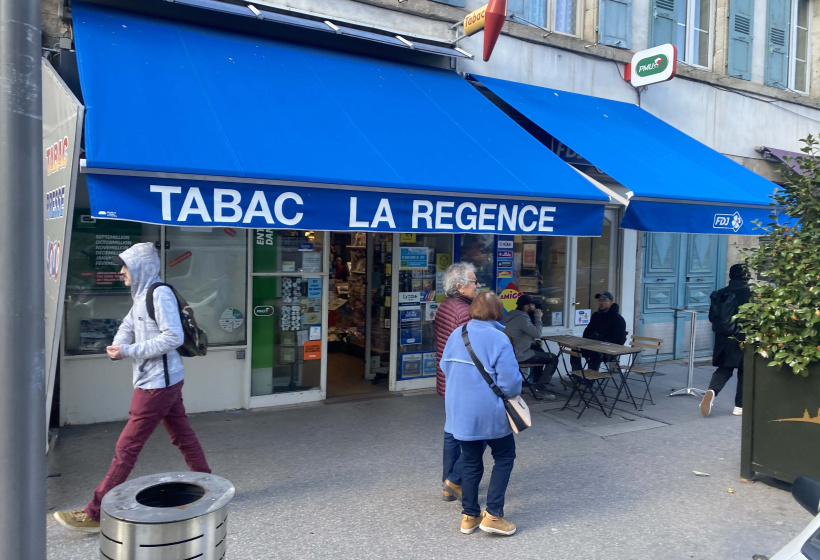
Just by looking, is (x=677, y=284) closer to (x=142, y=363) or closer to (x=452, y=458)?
(x=452, y=458)

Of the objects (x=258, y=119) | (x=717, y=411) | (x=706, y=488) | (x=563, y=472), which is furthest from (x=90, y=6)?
(x=717, y=411)

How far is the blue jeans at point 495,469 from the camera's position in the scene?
406 cm

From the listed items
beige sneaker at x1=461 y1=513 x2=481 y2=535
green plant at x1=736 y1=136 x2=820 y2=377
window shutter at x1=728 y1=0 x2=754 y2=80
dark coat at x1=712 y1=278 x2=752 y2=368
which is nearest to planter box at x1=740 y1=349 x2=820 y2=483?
green plant at x1=736 y1=136 x2=820 y2=377

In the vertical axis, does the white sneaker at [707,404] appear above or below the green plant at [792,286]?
below

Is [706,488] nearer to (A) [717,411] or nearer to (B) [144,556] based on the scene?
(A) [717,411]

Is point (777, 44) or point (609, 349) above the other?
point (777, 44)

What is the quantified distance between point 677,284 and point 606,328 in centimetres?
300

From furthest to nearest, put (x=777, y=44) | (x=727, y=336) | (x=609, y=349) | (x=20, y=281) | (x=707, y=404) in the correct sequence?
(x=777, y=44), (x=727, y=336), (x=707, y=404), (x=609, y=349), (x=20, y=281)

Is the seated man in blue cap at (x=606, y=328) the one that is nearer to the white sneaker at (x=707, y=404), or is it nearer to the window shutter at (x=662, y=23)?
the white sneaker at (x=707, y=404)

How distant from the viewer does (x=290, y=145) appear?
497 centimetres

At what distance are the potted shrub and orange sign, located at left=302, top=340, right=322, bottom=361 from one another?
4212 mm

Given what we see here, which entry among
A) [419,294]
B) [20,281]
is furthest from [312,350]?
[20,281]

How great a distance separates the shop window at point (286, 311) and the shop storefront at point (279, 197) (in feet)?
0.05

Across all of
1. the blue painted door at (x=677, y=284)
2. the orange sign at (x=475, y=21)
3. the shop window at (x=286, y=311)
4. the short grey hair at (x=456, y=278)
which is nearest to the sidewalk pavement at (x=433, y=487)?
the shop window at (x=286, y=311)
